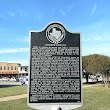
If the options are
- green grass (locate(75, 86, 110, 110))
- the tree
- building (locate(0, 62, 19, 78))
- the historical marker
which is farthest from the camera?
building (locate(0, 62, 19, 78))

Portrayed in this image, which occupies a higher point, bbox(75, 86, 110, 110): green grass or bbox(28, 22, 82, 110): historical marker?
bbox(28, 22, 82, 110): historical marker

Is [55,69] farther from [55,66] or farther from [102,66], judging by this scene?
[102,66]

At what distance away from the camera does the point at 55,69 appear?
7230 millimetres

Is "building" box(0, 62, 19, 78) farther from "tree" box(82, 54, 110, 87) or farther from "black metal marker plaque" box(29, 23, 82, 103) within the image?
"black metal marker plaque" box(29, 23, 82, 103)

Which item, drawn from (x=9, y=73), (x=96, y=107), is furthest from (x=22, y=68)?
(x=96, y=107)

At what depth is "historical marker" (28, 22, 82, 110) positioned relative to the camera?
7117 mm

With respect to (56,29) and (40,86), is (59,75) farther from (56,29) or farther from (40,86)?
(56,29)

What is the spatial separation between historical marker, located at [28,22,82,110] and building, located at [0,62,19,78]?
7920cm

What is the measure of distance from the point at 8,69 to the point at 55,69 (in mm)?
81042

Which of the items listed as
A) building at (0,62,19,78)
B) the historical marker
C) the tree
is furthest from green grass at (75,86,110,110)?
building at (0,62,19,78)

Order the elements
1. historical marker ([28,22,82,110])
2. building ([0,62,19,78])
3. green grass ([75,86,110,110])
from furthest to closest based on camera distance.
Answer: building ([0,62,19,78])
green grass ([75,86,110,110])
historical marker ([28,22,82,110])

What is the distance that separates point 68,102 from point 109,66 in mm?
33176

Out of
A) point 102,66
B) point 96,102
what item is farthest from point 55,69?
point 102,66

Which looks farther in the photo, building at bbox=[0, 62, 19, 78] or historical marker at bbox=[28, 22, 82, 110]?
building at bbox=[0, 62, 19, 78]
